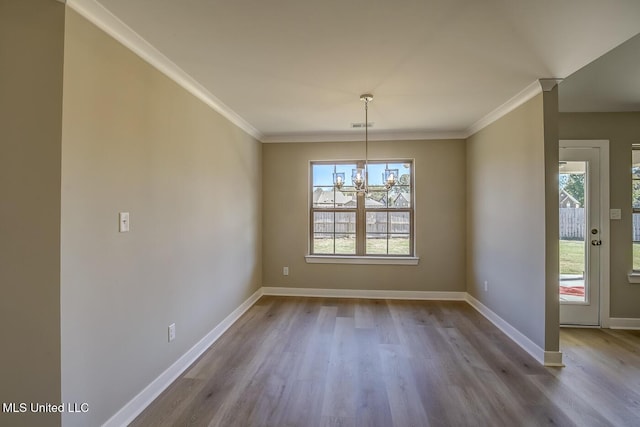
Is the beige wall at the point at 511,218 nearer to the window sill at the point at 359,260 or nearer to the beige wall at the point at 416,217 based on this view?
the beige wall at the point at 416,217

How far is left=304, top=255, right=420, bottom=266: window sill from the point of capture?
4.35 m

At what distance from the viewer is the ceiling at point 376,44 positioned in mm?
1576

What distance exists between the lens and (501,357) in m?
2.64

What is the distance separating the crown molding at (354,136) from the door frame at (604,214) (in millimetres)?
1354

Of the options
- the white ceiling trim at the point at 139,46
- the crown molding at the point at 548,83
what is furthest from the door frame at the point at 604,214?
the white ceiling trim at the point at 139,46

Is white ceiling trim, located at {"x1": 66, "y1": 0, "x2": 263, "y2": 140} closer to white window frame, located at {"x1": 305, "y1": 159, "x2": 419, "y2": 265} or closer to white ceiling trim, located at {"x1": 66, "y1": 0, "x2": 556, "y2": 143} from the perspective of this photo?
white ceiling trim, located at {"x1": 66, "y1": 0, "x2": 556, "y2": 143}

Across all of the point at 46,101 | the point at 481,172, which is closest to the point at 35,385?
the point at 46,101

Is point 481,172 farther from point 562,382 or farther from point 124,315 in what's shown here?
point 124,315

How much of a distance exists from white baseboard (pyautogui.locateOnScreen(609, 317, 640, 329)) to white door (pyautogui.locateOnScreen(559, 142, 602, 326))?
174 mm

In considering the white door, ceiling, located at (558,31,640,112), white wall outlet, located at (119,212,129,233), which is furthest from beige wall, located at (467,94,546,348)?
white wall outlet, located at (119,212,129,233)

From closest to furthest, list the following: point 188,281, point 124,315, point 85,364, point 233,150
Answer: point 85,364 → point 124,315 → point 188,281 → point 233,150

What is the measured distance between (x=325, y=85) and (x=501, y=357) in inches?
114

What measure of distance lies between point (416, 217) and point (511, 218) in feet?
4.69

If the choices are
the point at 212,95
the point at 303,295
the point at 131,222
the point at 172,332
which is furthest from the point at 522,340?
the point at 212,95
